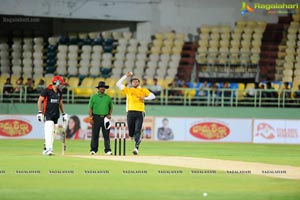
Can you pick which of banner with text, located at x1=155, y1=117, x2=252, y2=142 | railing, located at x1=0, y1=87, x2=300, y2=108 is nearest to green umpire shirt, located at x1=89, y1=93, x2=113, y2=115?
banner with text, located at x1=155, y1=117, x2=252, y2=142

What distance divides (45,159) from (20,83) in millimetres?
20218

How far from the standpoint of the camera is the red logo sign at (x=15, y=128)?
3728 centimetres

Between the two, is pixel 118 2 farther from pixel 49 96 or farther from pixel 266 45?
pixel 49 96

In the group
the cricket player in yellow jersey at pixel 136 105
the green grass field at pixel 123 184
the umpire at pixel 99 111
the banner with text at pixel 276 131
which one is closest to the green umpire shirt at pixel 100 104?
the umpire at pixel 99 111

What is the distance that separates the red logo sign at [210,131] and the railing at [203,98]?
5.19 feet

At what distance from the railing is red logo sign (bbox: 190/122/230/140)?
158 cm

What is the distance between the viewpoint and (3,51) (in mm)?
44781

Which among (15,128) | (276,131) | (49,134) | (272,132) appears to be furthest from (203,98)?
(49,134)

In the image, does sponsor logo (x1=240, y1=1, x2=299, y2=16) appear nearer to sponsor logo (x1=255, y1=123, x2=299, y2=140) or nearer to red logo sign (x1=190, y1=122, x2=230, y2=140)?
red logo sign (x1=190, y1=122, x2=230, y2=140)

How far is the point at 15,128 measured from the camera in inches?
1471

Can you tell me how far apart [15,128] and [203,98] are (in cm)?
846

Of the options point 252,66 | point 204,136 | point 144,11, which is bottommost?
point 204,136

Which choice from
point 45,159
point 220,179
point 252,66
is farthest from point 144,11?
point 220,179

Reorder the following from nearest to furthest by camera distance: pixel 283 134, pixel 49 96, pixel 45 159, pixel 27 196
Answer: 1. pixel 27 196
2. pixel 45 159
3. pixel 49 96
4. pixel 283 134
